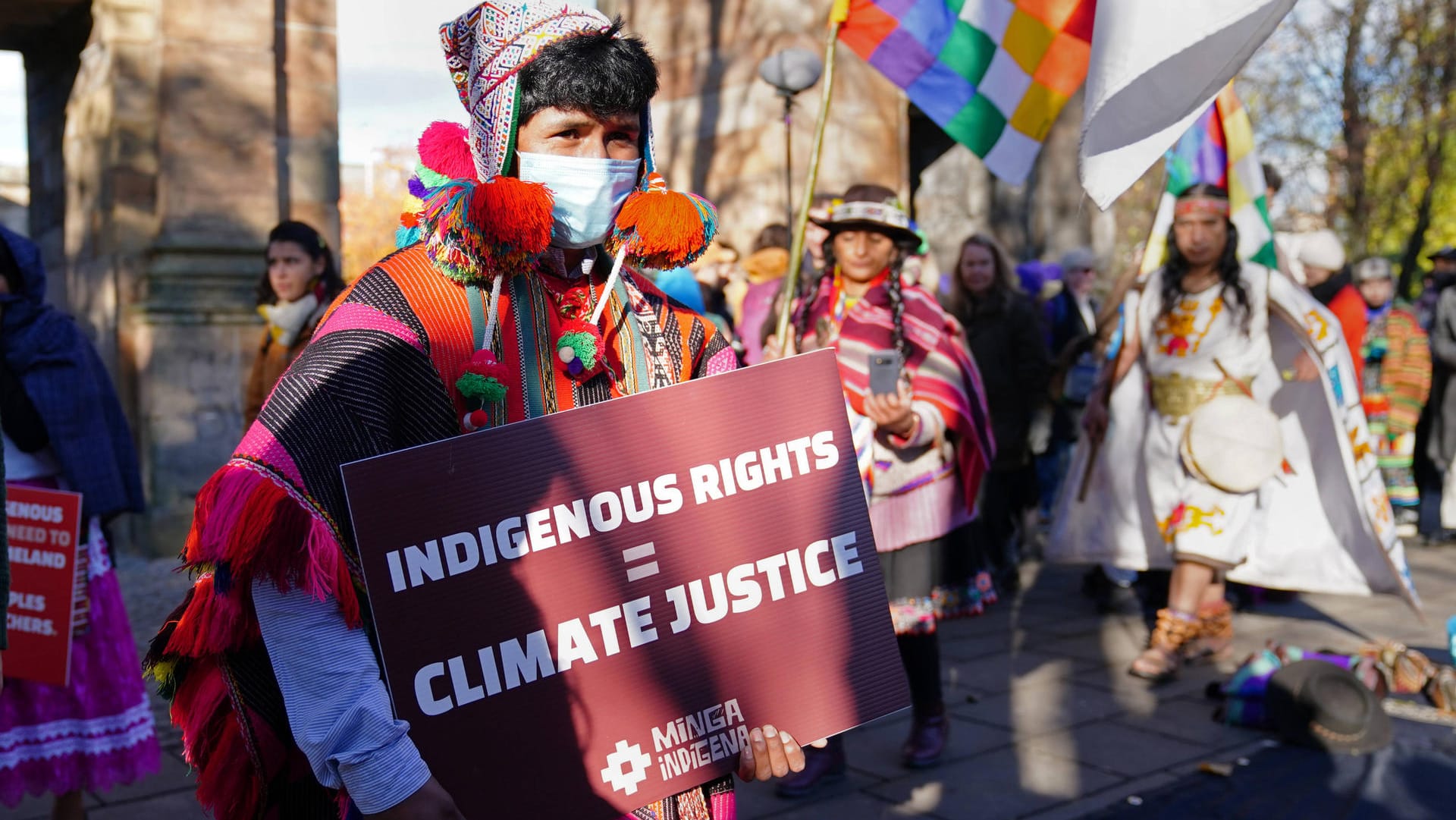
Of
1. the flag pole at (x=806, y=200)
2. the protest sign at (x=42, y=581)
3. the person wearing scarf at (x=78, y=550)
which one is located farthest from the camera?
the person wearing scarf at (x=78, y=550)

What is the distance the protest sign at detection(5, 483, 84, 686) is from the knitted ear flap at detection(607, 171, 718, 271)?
2.42 meters

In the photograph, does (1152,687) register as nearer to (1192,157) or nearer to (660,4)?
(1192,157)

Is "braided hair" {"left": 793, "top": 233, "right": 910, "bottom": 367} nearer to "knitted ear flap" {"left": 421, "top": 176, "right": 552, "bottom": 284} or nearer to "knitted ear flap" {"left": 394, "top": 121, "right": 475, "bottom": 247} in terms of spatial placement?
"knitted ear flap" {"left": 394, "top": 121, "right": 475, "bottom": 247}

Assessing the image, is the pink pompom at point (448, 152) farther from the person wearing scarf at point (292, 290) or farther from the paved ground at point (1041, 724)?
the person wearing scarf at point (292, 290)

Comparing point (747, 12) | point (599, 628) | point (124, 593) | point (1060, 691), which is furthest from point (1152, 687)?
point (747, 12)

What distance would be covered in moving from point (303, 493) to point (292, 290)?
144 inches

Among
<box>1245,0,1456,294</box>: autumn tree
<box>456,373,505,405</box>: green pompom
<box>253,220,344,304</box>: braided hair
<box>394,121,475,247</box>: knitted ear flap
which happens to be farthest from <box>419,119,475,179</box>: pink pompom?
<box>1245,0,1456,294</box>: autumn tree

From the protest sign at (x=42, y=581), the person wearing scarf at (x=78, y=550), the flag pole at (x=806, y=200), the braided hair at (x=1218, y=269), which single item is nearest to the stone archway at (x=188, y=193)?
the person wearing scarf at (x=78, y=550)

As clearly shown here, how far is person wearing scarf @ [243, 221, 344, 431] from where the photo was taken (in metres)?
4.90

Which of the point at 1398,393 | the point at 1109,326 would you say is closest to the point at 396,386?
the point at 1109,326

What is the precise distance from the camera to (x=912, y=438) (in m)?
4.43

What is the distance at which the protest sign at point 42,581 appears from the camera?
3.63 meters

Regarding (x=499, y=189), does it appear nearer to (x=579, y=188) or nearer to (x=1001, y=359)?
(x=579, y=188)

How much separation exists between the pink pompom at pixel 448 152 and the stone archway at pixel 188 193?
6763 millimetres
